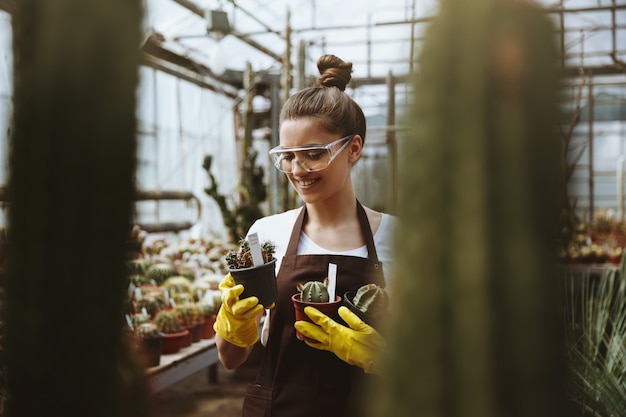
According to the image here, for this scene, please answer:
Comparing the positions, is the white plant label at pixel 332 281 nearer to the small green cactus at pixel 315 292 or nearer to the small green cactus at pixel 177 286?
the small green cactus at pixel 315 292

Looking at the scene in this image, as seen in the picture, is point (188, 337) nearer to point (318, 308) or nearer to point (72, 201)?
point (318, 308)

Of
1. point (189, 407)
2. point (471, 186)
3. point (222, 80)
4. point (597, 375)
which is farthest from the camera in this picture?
point (222, 80)

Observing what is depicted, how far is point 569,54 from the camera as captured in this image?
278 mm

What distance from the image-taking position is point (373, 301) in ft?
3.98

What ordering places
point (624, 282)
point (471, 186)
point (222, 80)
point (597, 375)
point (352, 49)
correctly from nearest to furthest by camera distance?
point (471, 186), point (597, 375), point (624, 282), point (222, 80), point (352, 49)

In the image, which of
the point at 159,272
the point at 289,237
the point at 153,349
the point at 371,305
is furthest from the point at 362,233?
the point at 159,272

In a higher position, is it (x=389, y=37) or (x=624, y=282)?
(x=389, y=37)

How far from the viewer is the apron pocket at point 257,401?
1.33 meters

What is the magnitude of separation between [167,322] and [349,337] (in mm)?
1927

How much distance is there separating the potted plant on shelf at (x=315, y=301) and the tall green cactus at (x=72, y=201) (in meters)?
0.96

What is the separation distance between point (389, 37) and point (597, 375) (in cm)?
894

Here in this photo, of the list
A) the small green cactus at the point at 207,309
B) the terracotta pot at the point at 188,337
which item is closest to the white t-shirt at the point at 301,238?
the terracotta pot at the point at 188,337

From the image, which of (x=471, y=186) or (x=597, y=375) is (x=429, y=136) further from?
(x=597, y=375)

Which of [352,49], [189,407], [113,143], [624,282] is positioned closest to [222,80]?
[352,49]
